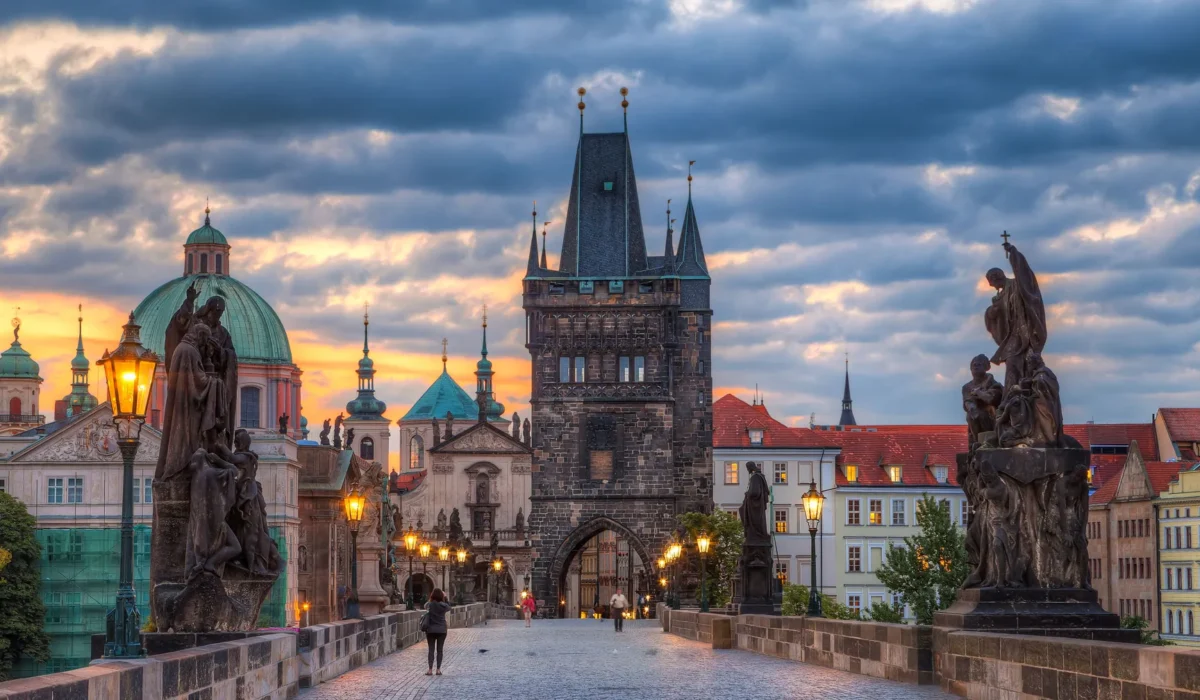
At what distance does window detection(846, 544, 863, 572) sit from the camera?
110375 millimetres

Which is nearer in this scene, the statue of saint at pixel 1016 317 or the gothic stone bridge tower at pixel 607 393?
the statue of saint at pixel 1016 317

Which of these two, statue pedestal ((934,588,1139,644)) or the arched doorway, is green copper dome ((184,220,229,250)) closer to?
the arched doorway

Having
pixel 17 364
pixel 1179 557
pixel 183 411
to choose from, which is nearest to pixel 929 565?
pixel 1179 557

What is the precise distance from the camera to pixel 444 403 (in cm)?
19300

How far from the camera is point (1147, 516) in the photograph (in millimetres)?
102250

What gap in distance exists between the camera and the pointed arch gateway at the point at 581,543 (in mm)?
101750

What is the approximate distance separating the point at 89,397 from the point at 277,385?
25651mm

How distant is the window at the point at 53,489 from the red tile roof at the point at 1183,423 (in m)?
65.2

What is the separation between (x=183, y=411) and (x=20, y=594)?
70.0m

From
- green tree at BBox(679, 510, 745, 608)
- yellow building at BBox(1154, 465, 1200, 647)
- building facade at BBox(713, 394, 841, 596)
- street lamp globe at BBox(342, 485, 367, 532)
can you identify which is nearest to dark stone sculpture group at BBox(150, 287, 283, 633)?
street lamp globe at BBox(342, 485, 367, 532)

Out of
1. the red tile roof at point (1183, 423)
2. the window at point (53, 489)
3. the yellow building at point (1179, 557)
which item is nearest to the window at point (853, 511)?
the yellow building at point (1179, 557)

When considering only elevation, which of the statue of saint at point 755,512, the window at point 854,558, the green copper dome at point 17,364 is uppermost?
the green copper dome at point 17,364

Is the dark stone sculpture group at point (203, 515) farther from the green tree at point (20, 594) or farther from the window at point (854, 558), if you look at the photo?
the window at point (854, 558)

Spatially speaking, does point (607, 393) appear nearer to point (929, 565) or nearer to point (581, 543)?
point (581, 543)
